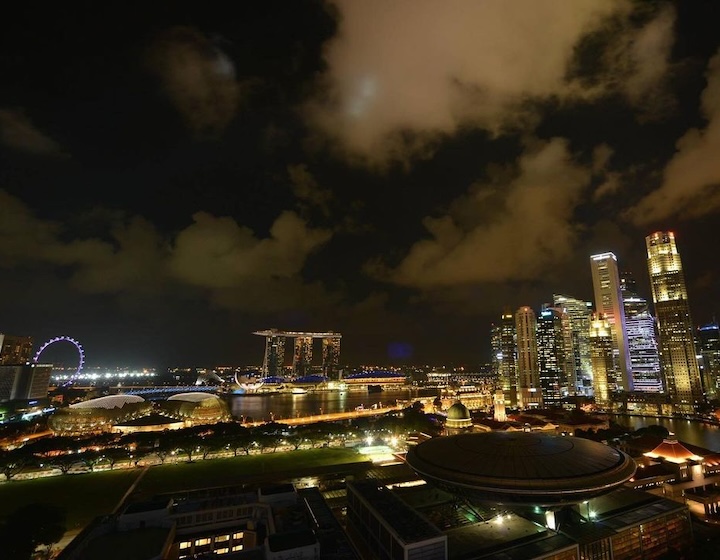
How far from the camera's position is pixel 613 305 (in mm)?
164875

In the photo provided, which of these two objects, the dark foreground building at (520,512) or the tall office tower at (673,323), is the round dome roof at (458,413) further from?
the tall office tower at (673,323)

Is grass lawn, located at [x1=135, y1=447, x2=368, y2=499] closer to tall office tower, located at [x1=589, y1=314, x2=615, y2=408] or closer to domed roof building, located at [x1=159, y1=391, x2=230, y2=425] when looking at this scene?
domed roof building, located at [x1=159, y1=391, x2=230, y2=425]

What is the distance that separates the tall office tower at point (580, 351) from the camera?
581 ft

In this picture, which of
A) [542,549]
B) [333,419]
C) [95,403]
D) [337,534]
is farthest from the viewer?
[333,419]

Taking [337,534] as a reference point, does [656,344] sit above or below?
above

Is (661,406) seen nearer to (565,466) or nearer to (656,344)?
(656,344)

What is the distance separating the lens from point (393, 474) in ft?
140

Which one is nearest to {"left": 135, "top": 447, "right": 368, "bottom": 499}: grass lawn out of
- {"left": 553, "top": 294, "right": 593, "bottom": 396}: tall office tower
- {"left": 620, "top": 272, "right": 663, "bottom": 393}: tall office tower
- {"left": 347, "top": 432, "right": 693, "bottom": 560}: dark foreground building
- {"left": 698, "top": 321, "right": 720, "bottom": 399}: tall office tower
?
{"left": 347, "top": 432, "right": 693, "bottom": 560}: dark foreground building

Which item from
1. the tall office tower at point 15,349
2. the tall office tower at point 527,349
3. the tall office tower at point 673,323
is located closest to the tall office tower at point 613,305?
the tall office tower at point 673,323

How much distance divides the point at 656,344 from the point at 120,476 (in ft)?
601

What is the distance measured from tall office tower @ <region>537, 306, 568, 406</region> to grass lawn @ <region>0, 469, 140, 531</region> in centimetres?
16326

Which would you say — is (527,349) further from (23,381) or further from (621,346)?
(23,381)

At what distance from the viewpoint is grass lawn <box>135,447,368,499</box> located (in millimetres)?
44500

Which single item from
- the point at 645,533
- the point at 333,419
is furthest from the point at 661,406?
the point at 645,533
